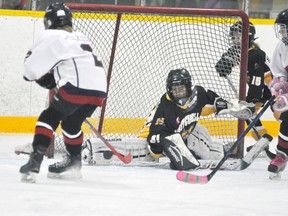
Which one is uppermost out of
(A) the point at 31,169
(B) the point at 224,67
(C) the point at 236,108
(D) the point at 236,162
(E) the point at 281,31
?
(E) the point at 281,31

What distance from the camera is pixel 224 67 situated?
233 inches

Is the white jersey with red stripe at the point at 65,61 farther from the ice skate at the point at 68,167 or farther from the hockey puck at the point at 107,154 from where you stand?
the hockey puck at the point at 107,154

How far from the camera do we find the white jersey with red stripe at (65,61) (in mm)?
4082

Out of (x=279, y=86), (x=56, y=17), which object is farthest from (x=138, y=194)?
(x=279, y=86)

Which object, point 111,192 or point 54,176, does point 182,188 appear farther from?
point 54,176

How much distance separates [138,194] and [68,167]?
57cm

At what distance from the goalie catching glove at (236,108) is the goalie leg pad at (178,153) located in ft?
1.24

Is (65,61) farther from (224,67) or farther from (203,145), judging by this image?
(224,67)

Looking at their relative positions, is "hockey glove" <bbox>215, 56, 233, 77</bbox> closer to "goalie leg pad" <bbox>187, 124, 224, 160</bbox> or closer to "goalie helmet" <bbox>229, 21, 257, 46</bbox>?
"goalie helmet" <bbox>229, 21, 257, 46</bbox>

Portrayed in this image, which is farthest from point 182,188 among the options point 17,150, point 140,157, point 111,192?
point 17,150

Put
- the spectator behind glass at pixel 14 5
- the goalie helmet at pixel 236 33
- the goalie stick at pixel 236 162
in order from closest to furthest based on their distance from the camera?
the goalie stick at pixel 236 162
the goalie helmet at pixel 236 33
the spectator behind glass at pixel 14 5

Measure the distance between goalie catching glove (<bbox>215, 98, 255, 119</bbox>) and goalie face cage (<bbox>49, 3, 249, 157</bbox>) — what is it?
317mm

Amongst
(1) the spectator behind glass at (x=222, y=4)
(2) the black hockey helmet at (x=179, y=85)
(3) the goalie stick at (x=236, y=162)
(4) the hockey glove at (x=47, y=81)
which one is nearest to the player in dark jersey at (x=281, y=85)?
(3) the goalie stick at (x=236, y=162)

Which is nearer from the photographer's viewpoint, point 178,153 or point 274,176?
point 274,176
